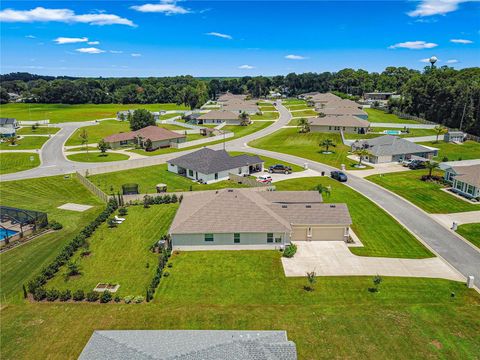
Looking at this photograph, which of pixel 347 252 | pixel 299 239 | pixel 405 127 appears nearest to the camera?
pixel 347 252

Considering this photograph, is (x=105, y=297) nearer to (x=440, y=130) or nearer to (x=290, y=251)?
(x=290, y=251)

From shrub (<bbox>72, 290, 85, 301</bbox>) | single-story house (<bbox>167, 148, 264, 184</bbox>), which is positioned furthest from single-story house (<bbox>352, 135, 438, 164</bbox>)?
shrub (<bbox>72, 290, 85, 301</bbox>)

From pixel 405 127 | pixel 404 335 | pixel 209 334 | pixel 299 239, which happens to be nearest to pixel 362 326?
pixel 404 335

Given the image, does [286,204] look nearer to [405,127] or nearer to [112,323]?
[112,323]

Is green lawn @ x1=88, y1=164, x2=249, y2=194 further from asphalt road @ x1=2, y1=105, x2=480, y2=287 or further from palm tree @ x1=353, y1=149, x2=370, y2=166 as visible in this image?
palm tree @ x1=353, y1=149, x2=370, y2=166

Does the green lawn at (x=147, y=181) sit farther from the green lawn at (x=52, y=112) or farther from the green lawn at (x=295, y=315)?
the green lawn at (x=52, y=112)

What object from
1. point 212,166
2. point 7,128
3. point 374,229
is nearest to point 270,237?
point 374,229
